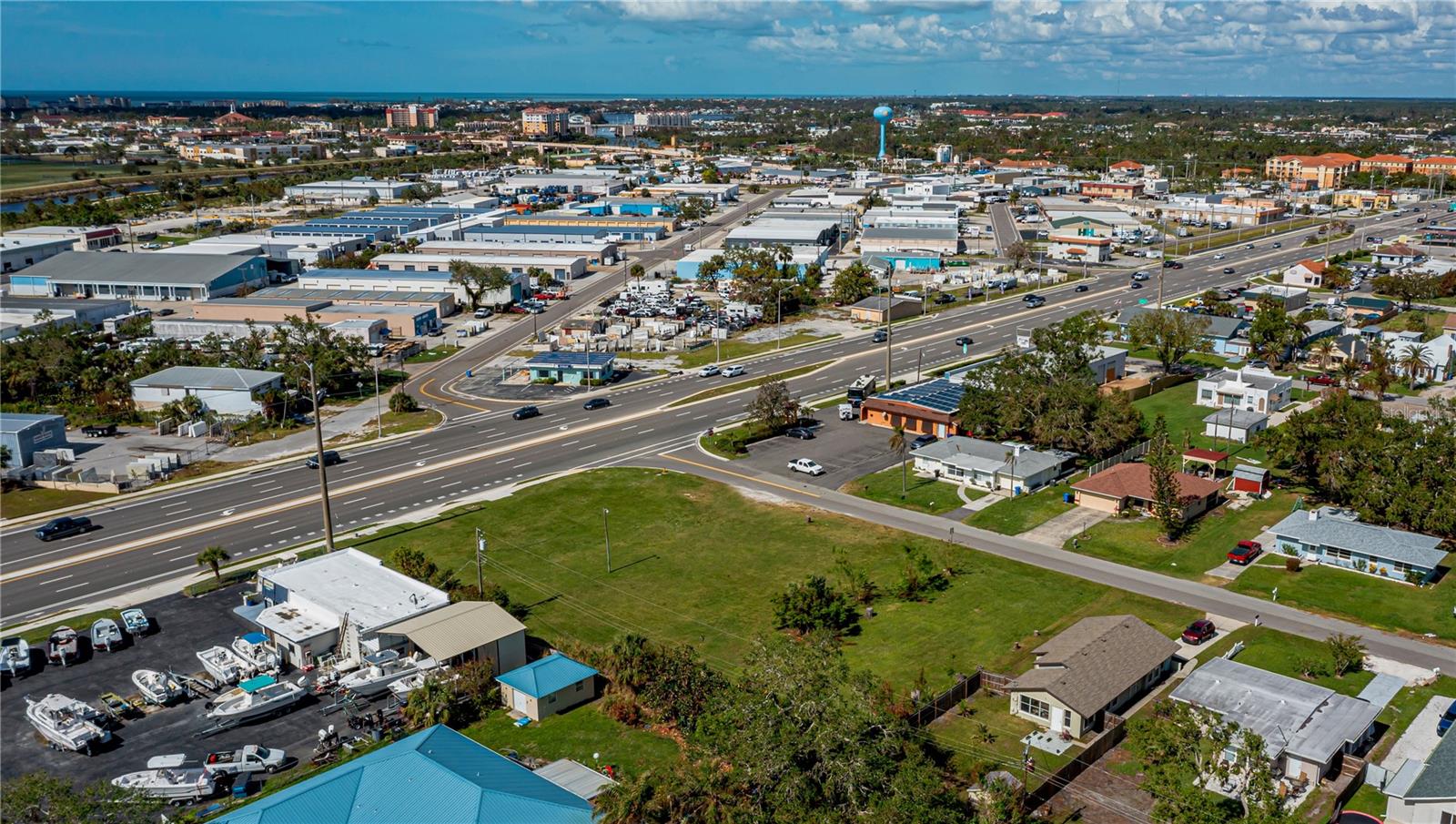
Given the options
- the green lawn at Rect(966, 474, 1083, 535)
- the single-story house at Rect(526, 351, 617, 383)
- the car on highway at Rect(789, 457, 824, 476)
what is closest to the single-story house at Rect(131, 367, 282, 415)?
the single-story house at Rect(526, 351, 617, 383)

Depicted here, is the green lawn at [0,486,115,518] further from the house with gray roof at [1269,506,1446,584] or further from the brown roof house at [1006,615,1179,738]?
the house with gray roof at [1269,506,1446,584]

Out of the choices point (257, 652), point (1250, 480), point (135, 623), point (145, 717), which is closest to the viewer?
point (145, 717)

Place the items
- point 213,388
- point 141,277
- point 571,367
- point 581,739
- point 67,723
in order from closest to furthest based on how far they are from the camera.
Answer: point 581,739
point 67,723
point 213,388
point 571,367
point 141,277

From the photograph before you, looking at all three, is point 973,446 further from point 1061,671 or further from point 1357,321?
point 1357,321

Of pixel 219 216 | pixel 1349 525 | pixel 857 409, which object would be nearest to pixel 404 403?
pixel 857 409

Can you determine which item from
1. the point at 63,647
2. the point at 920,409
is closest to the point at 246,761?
the point at 63,647

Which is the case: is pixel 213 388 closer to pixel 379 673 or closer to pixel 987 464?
pixel 379 673
